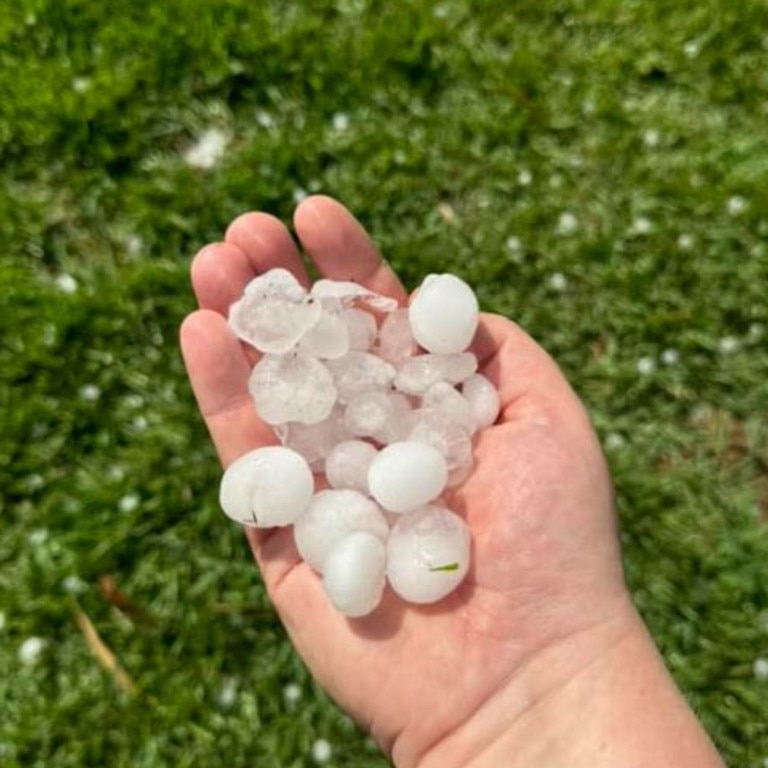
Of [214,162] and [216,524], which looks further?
[214,162]

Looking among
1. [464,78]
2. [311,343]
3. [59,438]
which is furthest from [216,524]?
[464,78]

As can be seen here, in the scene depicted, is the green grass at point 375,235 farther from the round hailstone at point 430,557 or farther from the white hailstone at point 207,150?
the round hailstone at point 430,557

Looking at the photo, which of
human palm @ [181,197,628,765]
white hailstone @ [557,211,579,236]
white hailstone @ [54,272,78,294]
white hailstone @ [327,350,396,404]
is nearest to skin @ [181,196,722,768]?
human palm @ [181,197,628,765]

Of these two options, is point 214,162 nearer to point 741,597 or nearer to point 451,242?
point 451,242

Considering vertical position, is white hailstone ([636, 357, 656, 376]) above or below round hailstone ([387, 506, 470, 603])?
below

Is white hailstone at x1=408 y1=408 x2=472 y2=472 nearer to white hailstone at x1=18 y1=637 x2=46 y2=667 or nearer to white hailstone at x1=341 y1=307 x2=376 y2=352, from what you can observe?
white hailstone at x1=341 y1=307 x2=376 y2=352

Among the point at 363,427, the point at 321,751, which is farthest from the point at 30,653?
the point at 363,427

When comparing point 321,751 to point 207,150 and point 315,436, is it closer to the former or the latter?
point 315,436
